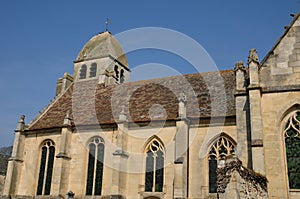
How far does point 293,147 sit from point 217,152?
5293mm

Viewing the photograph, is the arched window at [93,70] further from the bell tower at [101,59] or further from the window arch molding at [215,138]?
the window arch molding at [215,138]

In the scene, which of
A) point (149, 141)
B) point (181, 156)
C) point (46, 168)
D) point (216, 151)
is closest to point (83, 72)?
point (46, 168)

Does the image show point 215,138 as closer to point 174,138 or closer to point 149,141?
point 174,138

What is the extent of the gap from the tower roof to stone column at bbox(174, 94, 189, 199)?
64.6 feet

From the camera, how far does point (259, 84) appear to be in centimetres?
1572

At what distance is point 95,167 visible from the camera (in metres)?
22.5

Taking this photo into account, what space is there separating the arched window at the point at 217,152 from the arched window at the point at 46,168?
11.5 m

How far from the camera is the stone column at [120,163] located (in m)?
20.0

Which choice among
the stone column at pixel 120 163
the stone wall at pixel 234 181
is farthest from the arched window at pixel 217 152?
the stone wall at pixel 234 181

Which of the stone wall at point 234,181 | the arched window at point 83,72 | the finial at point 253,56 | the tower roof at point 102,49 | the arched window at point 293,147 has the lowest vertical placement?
the stone wall at point 234,181

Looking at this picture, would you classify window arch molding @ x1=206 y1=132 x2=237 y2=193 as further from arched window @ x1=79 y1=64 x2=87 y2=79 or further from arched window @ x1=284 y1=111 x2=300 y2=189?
arched window @ x1=79 y1=64 x2=87 y2=79

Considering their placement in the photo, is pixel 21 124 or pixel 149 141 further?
pixel 21 124

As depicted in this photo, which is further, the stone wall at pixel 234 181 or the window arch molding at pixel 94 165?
the window arch molding at pixel 94 165

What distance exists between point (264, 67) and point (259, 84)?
3.43 ft
